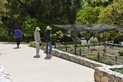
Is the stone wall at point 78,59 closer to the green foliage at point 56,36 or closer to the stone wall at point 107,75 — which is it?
the stone wall at point 107,75

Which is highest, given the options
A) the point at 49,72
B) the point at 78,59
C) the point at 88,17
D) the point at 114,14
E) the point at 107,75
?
the point at 88,17

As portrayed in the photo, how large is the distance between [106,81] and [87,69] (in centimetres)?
214

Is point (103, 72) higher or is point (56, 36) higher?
point (56, 36)

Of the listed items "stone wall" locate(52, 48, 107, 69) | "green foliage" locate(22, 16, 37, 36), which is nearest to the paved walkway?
"stone wall" locate(52, 48, 107, 69)

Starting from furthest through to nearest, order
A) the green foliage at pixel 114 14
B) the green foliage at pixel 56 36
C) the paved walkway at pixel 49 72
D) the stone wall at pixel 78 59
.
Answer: the green foliage at pixel 56 36 → the green foliage at pixel 114 14 → the stone wall at pixel 78 59 → the paved walkway at pixel 49 72

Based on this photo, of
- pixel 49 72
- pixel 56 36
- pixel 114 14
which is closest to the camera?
pixel 49 72

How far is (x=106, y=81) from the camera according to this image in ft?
20.0

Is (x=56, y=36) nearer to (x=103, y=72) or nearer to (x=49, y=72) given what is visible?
(x=49, y=72)

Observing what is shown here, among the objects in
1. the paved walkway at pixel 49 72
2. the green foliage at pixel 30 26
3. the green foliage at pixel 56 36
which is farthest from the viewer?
the green foliage at pixel 30 26

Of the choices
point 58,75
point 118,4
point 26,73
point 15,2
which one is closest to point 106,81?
point 58,75

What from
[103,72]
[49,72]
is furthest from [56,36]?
[103,72]

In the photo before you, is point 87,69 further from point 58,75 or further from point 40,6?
point 40,6

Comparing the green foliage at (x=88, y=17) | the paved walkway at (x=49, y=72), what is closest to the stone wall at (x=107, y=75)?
the paved walkway at (x=49, y=72)

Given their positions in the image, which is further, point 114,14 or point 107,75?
point 114,14
